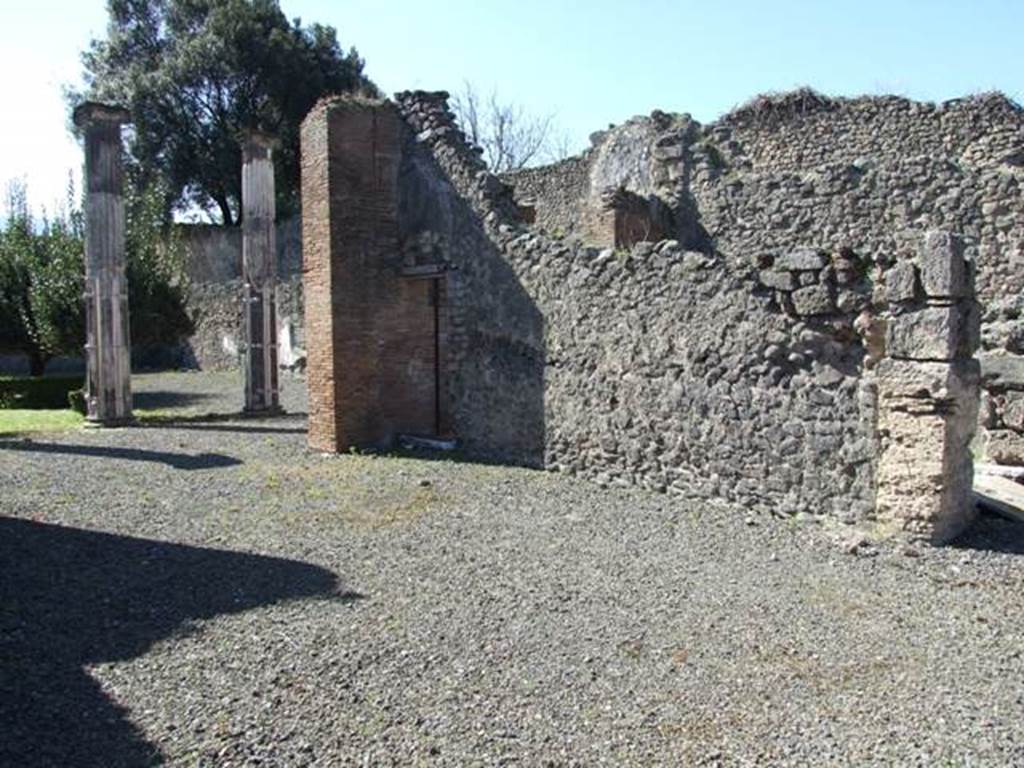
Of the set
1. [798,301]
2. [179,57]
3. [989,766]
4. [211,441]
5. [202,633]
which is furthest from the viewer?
[179,57]

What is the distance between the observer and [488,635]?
5121mm

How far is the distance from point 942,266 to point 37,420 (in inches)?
590

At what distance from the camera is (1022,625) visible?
5.39m

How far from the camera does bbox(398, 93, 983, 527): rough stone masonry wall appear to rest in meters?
7.52

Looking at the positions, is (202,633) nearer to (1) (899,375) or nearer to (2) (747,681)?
(2) (747,681)

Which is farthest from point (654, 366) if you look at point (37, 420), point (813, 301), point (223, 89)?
point (223, 89)

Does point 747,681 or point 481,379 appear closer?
point 747,681

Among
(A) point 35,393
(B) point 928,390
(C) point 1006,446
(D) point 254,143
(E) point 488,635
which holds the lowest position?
(E) point 488,635

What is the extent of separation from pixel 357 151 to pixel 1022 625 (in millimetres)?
8670

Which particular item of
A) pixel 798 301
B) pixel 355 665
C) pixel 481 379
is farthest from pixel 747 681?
pixel 481 379

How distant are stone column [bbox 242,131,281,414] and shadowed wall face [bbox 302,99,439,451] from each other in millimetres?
4416

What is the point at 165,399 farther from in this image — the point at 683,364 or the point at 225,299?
the point at 683,364

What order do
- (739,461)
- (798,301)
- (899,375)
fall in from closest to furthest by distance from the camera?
(899,375) → (798,301) → (739,461)

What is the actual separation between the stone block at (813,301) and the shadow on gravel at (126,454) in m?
6.36
